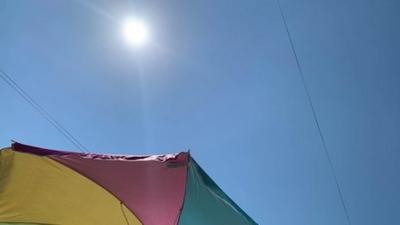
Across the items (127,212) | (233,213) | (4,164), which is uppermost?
(4,164)

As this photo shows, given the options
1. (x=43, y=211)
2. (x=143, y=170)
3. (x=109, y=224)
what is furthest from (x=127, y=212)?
(x=43, y=211)

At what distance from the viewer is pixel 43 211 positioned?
15.2ft

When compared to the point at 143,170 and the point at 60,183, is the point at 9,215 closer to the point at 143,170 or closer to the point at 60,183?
the point at 60,183

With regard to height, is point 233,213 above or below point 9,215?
below

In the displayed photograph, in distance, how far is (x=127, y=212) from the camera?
16.6 feet

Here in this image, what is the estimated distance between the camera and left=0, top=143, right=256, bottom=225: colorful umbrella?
14.5 ft

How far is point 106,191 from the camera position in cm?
488

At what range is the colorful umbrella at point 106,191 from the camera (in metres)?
4.42

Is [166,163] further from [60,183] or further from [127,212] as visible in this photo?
[60,183]

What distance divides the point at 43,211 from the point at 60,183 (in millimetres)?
345

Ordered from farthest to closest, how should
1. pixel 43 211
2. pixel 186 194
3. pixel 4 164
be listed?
pixel 186 194 < pixel 43 211 < pixel 4 164

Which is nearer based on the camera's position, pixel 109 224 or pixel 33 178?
pixel 33 178

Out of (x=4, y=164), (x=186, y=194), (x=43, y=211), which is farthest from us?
(x=186, y=194)

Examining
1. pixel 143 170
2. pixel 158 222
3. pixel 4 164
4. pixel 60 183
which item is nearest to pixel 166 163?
pixel 143 170
